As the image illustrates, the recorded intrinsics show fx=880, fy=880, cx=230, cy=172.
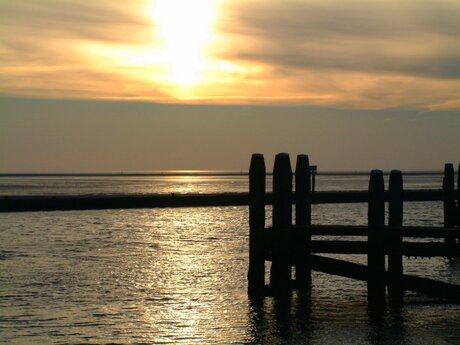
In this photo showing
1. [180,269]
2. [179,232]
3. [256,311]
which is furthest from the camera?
A: [179,232]

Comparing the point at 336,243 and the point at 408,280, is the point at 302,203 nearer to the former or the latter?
the point at 336,243

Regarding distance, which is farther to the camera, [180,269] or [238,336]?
[180,269]

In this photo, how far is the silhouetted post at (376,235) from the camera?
1881 centimetres

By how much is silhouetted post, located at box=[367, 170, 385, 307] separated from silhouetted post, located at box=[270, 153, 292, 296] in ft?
6.20

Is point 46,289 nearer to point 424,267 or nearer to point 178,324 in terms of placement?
point 178,324

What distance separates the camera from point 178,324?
18.2 metres

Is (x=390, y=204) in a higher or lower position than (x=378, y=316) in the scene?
higher

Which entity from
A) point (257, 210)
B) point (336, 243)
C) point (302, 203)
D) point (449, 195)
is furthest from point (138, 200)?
point (336, 243)

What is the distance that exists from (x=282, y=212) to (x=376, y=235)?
2.23 metres

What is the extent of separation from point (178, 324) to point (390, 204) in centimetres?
576

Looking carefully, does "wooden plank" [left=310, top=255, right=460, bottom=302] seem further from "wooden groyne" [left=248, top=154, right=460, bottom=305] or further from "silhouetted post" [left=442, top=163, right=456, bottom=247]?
"silhouetted post" [left=442, top=163, right=456, bottom=247]

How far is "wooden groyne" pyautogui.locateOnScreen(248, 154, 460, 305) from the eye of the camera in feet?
60.6

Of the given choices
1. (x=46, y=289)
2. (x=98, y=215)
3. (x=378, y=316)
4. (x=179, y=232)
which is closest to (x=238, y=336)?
(x=378, y=316)

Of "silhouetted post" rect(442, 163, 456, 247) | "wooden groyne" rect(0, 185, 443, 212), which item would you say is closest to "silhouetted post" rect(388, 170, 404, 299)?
"silhouetted post" rect(442, 163, 456, 247)
